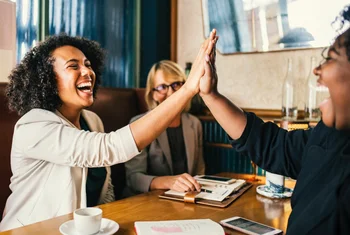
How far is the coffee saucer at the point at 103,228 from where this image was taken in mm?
983

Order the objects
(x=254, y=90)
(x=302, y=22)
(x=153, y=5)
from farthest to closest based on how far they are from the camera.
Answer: (x=153, y=5) → (x=254, y=90) → (x=302, y=22)

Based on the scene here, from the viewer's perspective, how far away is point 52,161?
1400mm

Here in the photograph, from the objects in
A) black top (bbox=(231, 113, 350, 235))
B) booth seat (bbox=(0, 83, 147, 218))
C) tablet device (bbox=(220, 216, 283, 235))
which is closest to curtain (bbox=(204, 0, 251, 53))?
booth seat (bbox=(0, 83, 147, 218))

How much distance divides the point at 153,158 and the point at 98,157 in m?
0.80

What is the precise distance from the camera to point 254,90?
2590 mm

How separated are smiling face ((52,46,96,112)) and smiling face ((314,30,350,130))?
1.08 metres

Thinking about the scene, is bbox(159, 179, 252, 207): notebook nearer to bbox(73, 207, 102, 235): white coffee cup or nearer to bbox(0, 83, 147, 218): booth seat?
bbox(73, 207, 102, 235): white coffee cup

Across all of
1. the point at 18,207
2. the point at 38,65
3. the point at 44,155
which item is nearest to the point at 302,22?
the point at 38,65

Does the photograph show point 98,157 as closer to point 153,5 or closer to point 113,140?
point 113,140

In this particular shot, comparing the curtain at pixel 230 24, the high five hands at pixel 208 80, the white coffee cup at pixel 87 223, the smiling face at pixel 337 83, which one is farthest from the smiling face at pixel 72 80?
the curtain at pixel 230 24

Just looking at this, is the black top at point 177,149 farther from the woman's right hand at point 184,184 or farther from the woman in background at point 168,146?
the woman's right hand at point 184,184

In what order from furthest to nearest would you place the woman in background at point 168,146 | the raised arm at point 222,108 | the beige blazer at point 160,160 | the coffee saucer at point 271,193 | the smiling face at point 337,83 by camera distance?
the woman in background at point 168,146 → the beige blazer at point 160,160 → the coffee saucer at point 271,193 → the raised arm at point 222,108 → the smiling face at point 337,83

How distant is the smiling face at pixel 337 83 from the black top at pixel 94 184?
1.17 meters

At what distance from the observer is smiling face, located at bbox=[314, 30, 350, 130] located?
754 millimetres
